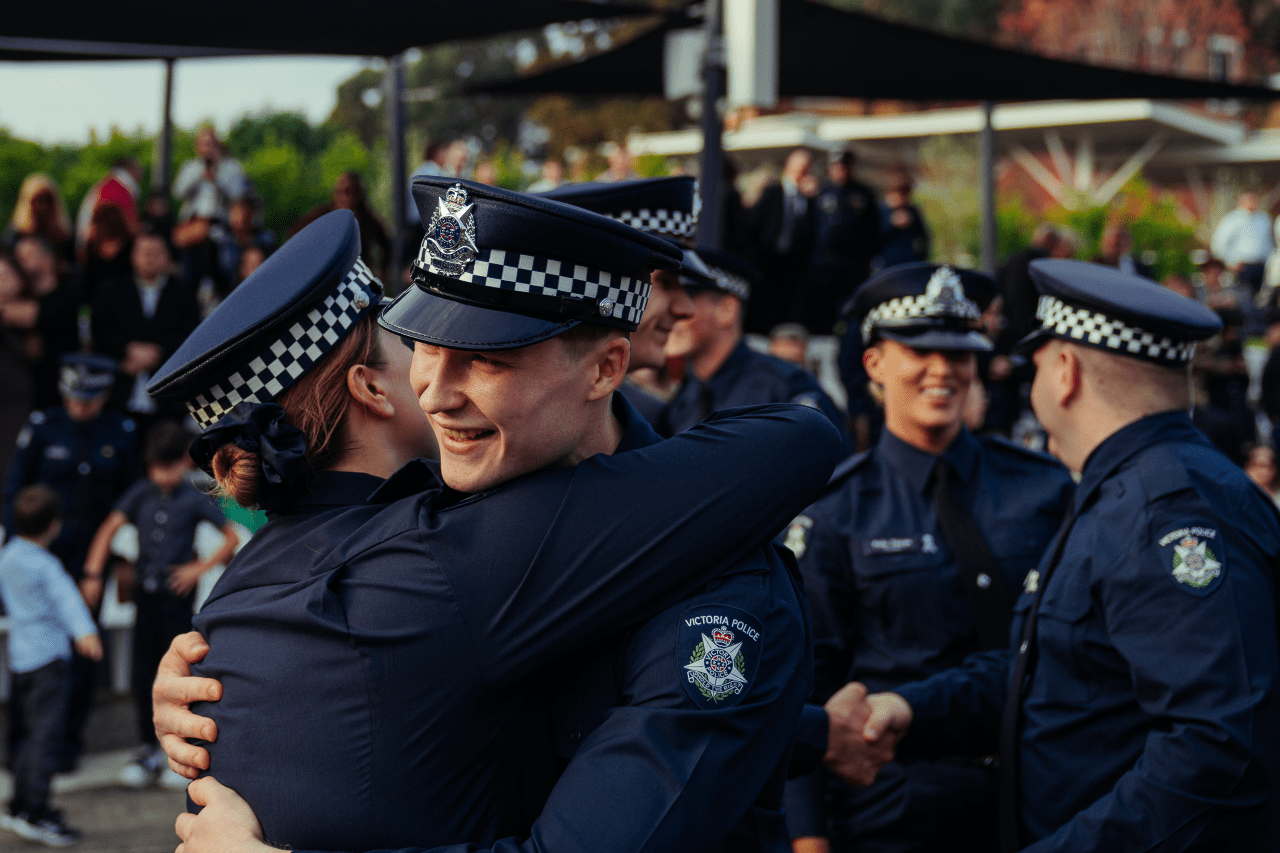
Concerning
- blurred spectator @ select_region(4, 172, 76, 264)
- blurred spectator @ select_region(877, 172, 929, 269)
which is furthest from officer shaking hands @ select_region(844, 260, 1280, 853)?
blurred spectator @ select_region(877, 172, 929, 269)

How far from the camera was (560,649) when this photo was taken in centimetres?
162

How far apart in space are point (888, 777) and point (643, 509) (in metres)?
1.70

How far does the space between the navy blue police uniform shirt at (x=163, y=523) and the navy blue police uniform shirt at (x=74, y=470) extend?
48cm

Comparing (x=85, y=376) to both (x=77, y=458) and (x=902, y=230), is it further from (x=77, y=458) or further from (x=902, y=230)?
(x=902, y=230)

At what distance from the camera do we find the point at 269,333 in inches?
75.3

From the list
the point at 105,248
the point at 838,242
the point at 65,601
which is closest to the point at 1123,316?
the point at 65,601

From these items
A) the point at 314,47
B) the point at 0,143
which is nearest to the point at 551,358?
the point at 314,47

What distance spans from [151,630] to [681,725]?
18.0ft

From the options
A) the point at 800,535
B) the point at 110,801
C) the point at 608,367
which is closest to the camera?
the point at 608,367

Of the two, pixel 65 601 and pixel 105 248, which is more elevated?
pixel 105 248

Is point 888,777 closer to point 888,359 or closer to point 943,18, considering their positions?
point 888,359

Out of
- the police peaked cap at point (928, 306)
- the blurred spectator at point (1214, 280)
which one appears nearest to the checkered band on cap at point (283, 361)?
the police peaked cap at point (928, 306)

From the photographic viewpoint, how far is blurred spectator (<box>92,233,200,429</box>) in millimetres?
7996

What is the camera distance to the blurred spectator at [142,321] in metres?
8.00
